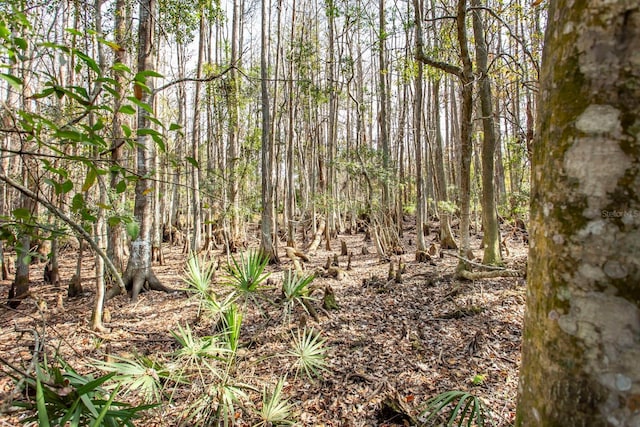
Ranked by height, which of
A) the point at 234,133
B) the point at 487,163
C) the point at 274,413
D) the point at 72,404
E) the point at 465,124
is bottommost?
the point at 274,413

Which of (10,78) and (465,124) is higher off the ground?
(465,124)

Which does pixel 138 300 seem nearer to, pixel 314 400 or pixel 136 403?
pixel 136 403

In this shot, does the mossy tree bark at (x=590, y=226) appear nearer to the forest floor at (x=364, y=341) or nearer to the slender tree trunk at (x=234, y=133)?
the forest floor at (x=364, y=341)

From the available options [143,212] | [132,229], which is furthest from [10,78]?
[143,212]

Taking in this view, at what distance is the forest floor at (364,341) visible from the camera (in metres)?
3.82

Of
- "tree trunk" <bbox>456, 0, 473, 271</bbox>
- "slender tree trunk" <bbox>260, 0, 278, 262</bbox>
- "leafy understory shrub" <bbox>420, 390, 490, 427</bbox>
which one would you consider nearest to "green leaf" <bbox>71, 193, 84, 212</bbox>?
"leafy understory shrub" <bbox>420, 390, 490, 427</bbox>

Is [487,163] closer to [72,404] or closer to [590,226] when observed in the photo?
[590,226]

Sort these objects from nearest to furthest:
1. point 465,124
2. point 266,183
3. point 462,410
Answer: point 462,410
point 465,124
point 266,183

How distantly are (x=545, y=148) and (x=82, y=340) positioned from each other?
261 inches

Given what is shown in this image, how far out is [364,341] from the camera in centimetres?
522

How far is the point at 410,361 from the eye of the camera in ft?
15.0

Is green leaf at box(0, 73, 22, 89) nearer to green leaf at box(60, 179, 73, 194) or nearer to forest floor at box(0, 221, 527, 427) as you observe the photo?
green leaf at box(60, 179, 73, 194)

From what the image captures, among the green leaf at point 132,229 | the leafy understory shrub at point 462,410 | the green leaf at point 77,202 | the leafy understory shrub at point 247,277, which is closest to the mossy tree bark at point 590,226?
the green leaf at point 132,229

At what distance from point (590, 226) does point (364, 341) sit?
4758 millimetres
